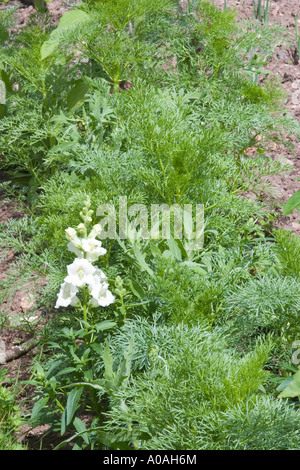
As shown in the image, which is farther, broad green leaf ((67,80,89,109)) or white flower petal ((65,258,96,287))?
broad green leaf ((67,80,89,109))

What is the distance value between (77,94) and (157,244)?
1.01 meters

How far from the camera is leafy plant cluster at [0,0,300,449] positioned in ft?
5.17

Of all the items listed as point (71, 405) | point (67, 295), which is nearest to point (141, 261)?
point (67, 295)

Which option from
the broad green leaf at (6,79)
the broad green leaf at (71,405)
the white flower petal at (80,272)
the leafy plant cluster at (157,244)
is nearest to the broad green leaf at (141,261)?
the leafy plant cluster at (157,244)

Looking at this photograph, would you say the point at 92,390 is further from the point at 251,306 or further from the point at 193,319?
the point at 251,306

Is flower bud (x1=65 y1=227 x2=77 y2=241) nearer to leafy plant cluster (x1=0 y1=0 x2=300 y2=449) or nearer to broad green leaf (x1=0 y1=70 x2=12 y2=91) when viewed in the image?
→ leafy plant cluster (x1=0 y1=0 x2=300 y2=449)

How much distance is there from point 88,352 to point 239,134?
1.18 m

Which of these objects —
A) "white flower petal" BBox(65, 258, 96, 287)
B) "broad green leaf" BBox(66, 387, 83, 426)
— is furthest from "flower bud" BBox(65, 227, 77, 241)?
"broad green leaf" BBox(66, 387, 83, 426)

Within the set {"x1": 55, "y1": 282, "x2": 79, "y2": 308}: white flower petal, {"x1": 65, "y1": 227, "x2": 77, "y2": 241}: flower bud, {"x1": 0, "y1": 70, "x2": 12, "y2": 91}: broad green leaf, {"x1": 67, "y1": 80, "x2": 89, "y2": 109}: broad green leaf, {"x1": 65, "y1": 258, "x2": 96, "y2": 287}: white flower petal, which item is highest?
{"x1": 0, "y1": 70, "x2": 12, "y2": 91}: broad green leaf

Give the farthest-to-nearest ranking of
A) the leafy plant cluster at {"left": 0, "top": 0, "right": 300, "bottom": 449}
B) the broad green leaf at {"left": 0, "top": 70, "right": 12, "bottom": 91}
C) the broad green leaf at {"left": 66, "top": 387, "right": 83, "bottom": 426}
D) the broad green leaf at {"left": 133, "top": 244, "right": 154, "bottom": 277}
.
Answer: the broad green leaf at {"left": 0, "top": 70, "right": 12, "bottom": 91} < the broad green leaf at {"left": 133, "top": 244, "right": 154, "bottom": 277} < the broad green leaf at {"left": 66, "top": 387, "right": 83, "bottom": 426} < the leafy plant cluster at {"left": 0, "top": 0, "right": 300, "bottom": 449}

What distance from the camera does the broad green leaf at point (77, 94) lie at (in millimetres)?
2722

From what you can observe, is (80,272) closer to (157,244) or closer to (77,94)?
(157,244)

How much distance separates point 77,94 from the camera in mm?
2742

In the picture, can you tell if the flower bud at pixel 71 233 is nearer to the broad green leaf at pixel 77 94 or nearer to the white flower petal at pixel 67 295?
the white flower petal at pixel 67 295
